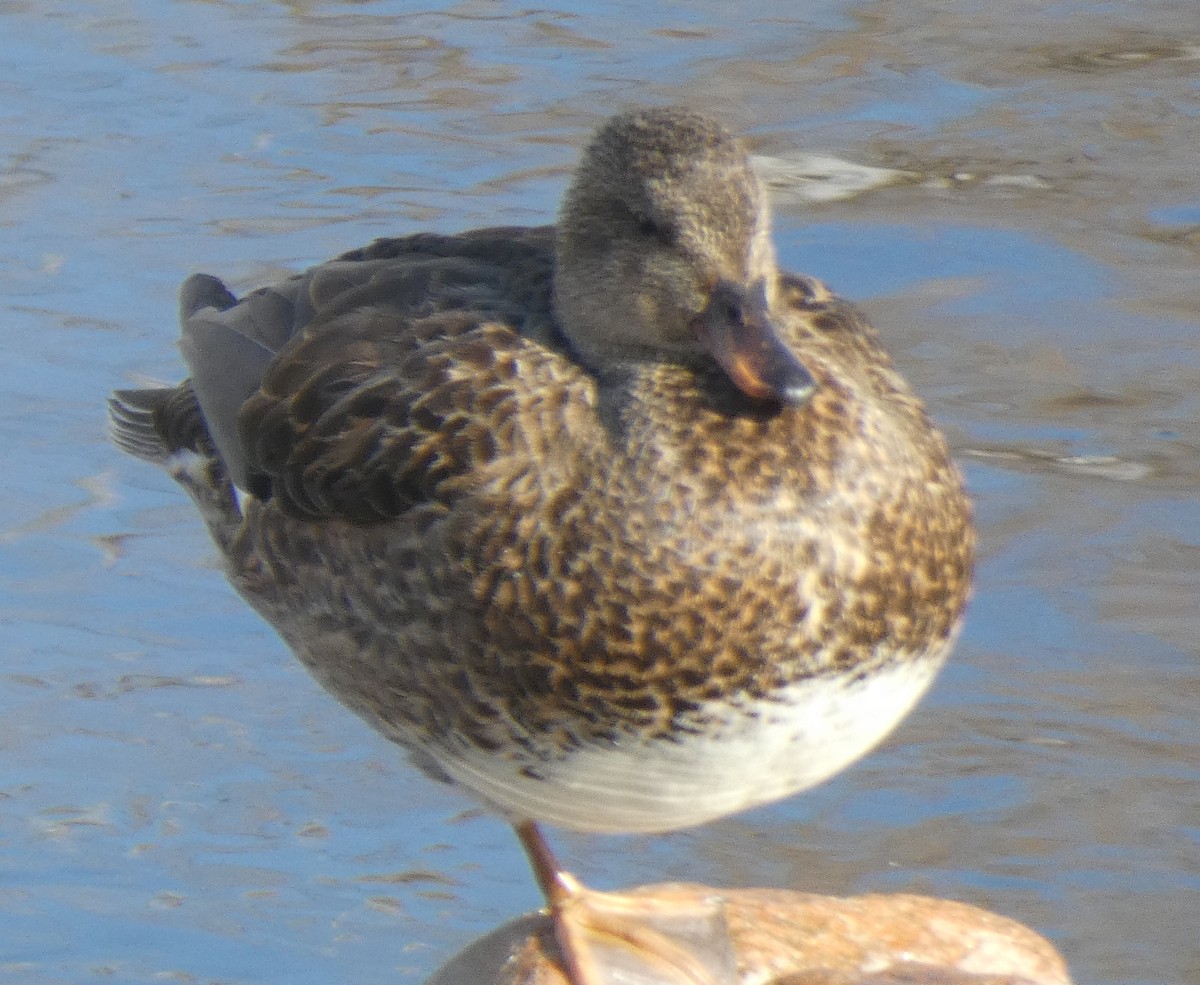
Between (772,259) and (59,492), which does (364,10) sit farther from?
(772,259)

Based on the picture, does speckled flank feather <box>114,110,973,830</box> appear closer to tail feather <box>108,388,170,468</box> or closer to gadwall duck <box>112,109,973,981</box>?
gadwall duck <box>112,109,973,981</box>

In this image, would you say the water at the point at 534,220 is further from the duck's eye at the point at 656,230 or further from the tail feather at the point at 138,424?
the duck's eye at the point at 656,230

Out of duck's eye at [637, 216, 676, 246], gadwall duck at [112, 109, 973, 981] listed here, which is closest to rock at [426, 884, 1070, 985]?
gadwall duck at [112, 109, 973, 981]

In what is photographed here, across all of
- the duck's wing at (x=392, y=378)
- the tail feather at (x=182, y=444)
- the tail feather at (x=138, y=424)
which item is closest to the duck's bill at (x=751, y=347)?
the duck's wing at (x=392, y=378)

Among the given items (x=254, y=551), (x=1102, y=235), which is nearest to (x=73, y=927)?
(x=254, y=551)

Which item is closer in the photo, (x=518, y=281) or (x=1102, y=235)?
(x=518, y=281)
